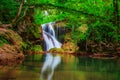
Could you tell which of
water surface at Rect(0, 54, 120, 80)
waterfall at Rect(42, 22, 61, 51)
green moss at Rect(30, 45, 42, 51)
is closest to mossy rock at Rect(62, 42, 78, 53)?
waterfall at Rect(42, 22, 61, 51)

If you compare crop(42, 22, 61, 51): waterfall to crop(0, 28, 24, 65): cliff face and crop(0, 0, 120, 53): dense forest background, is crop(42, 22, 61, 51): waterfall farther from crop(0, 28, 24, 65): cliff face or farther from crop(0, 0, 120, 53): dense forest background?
crop(0, 28, 24, 65): cliff face

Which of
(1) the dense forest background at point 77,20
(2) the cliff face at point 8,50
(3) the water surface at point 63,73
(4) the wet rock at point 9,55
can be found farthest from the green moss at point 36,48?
(3) the water surface at point 63,73

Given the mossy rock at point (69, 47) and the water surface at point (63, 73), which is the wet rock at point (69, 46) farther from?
the water surface at point (63, 73)

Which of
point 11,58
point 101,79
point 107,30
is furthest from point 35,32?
point 101,79

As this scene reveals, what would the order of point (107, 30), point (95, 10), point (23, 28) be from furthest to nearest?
point (23, 28) → point (107, 30) → point (95, 10)

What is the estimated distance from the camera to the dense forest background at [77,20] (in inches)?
648

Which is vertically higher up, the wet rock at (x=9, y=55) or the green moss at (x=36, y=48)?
the wet rock at (x=9, y=55)

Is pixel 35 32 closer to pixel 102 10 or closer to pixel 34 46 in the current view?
pixel 34 46

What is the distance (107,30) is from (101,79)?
1659 centimetres

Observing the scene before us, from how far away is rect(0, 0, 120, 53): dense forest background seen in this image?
16469 mm

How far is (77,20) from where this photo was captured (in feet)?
96.4

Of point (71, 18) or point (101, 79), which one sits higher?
point (71, 18)

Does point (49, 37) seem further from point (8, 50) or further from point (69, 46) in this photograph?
point (8, 50)

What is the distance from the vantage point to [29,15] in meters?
30.2
